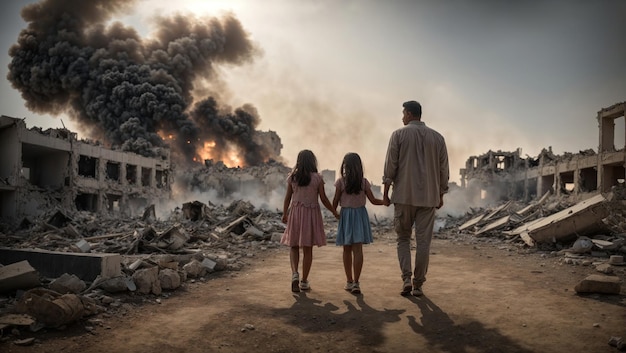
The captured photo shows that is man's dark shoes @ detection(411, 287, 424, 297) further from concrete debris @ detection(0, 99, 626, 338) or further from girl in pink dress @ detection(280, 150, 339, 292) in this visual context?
concrete debris @ detection(0, 99, 626, 338)

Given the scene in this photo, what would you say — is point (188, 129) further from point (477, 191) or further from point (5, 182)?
point (477, 191)

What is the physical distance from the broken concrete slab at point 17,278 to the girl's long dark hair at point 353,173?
371 cm

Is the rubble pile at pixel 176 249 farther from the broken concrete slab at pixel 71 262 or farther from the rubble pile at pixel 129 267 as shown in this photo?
the broken concrete slab at pixel 71 262

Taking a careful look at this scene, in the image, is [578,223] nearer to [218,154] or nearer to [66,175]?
[66,175]

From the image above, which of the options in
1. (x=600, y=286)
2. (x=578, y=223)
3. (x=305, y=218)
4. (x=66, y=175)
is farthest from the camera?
(x=66, y=175)

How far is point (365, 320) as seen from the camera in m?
3.74

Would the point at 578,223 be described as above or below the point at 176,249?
above

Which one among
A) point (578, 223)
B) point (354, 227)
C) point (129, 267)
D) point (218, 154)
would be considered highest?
point (218, 154)

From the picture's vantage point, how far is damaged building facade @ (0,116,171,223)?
22.6 meters

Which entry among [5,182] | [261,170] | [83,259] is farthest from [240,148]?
[83,259]

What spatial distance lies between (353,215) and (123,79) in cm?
4910

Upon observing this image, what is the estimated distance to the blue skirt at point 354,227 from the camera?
483 centimetres

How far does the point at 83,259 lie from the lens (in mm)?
5266

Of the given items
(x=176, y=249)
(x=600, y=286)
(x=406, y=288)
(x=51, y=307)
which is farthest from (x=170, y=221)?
(x=600, y=286)
